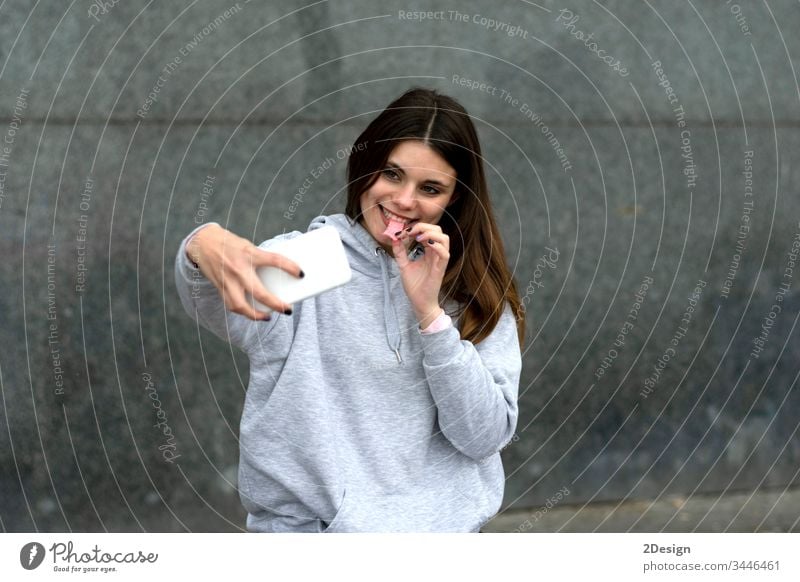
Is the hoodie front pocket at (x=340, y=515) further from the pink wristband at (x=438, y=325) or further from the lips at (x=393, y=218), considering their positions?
the lips at (x=393, y=218)

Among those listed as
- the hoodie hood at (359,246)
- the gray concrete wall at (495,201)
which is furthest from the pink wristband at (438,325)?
the gray concrete wall at (495,201)

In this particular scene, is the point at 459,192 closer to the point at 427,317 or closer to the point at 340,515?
the point at 427,317

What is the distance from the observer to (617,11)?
114 inches

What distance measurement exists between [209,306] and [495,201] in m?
1.38

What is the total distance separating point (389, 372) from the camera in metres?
1.78

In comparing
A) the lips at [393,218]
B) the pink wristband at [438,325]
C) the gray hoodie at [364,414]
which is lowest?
the gray hoodie at [364,414]

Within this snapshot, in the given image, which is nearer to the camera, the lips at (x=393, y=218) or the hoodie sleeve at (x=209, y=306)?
the hoodie sleeve at (x=209, y=306)

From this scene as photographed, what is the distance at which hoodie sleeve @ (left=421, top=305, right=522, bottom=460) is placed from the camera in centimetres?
174

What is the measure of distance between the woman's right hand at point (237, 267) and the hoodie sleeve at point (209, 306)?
0.13 feet

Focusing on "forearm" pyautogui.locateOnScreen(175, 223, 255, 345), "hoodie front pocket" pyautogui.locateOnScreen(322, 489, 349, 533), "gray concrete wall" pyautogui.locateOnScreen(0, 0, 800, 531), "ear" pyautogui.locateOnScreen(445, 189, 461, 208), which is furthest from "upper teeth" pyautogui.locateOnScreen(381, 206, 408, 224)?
"gray concrete wall" pyautogui.locateOnScreen(0, 0, 800, 531)

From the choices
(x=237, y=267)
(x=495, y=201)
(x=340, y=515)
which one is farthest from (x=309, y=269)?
(x=495, y=201)

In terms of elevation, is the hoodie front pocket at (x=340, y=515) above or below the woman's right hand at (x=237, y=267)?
below

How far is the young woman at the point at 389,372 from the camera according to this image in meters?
1.72
